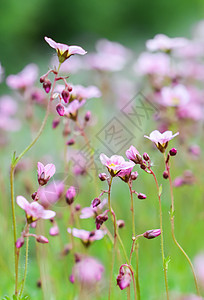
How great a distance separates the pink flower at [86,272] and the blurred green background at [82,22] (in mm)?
4640

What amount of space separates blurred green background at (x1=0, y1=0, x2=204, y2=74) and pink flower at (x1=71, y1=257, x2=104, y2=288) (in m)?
4.64

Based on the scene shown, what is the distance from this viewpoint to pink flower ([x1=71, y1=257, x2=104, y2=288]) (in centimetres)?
129

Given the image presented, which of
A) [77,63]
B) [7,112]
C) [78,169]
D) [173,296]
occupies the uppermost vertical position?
[77,63]

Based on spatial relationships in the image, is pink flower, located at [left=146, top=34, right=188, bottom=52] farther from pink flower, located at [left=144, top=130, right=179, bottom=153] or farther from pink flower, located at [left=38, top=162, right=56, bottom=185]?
pink flower, located at [left=38, top=162, right=56, bottom=185]

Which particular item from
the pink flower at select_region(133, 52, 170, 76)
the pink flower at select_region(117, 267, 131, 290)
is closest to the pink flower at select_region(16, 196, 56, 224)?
the pink flower at select_region(117, 267, 131, 290)

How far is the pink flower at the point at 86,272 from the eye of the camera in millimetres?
1289

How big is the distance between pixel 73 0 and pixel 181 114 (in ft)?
16.1

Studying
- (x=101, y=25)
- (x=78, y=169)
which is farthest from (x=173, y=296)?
(x=101, y=25)

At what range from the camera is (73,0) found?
20.9 ft

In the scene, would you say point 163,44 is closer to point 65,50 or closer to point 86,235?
point 65,50

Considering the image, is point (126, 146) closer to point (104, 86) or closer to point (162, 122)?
point (104, 86)

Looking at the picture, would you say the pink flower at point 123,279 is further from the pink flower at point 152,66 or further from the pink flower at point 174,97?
the pink flower at point 152,66

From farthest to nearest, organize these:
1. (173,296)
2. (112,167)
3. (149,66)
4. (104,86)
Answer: (104,86) → (149,66) → (173,296) → (112,167)

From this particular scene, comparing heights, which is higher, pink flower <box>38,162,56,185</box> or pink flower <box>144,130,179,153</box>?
pink flower <box>144,130,179,153</box>
